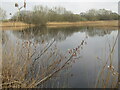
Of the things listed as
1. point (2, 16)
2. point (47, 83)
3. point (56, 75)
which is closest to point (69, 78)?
point (56, 75)

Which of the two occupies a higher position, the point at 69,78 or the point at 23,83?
the point at 23,83

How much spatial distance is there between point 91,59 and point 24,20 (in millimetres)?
2134

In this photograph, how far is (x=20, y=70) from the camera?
199 cm

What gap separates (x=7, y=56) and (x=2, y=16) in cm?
60

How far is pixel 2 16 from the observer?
6.21 feet

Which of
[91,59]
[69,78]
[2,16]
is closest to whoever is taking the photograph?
[2,16]

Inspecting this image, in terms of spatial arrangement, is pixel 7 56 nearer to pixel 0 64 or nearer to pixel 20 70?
pixel 0 64

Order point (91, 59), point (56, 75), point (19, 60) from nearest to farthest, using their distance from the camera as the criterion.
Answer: point (19, 60) < point (56, 75) < point (91, 59)

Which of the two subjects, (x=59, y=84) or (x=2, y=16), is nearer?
(x=2, y=16)

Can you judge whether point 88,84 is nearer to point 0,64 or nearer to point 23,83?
point 23,83

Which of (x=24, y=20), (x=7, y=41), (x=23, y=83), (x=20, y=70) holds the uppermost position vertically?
(x=24, y=20)

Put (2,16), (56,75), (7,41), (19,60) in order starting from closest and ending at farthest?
(2,16), (19,60), (7,41), (56,75)

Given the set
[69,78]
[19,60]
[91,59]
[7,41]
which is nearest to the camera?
[19,60]

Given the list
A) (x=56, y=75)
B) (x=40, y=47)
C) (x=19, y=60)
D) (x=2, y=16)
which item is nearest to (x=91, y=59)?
(x=56, y=75)
